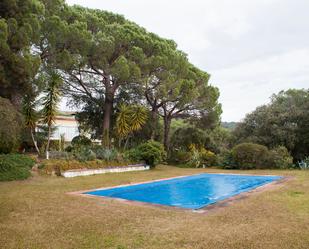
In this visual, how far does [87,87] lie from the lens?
2375cm

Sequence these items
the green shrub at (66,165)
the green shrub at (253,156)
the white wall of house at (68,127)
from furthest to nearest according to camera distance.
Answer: the white wall of house at (68,127) < the green shrub at (253,156) < the green shrub at (66,165)

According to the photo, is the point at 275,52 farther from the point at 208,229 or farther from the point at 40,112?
the point at 208,229

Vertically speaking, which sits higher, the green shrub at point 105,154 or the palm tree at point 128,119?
the palm tree at point 128,119

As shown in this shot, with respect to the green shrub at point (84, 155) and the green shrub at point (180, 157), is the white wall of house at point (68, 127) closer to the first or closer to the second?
the green shrub at point (180, 157)

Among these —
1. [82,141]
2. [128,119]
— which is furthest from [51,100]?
[82,141]

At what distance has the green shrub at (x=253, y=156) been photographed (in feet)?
66.2

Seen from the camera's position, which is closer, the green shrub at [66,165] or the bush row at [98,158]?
the green shrub at [66,165]

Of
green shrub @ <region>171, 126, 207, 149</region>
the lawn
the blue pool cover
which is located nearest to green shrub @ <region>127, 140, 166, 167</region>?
the blue pool cover

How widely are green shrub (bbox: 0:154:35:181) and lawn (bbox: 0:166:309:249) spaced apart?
3.42 m

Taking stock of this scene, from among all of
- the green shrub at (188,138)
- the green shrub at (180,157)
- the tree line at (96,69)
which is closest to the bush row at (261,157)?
the green shrub at (180,157)

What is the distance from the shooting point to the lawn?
5188mm

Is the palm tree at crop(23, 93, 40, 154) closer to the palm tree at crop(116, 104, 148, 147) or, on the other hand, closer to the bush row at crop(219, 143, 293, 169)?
the palm tree at crop(116, 104, 148, 147)

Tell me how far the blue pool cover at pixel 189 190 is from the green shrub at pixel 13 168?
4037 millimetres

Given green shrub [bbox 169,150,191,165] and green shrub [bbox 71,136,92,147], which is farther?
green shrub [bbox 169,150,191,165]
